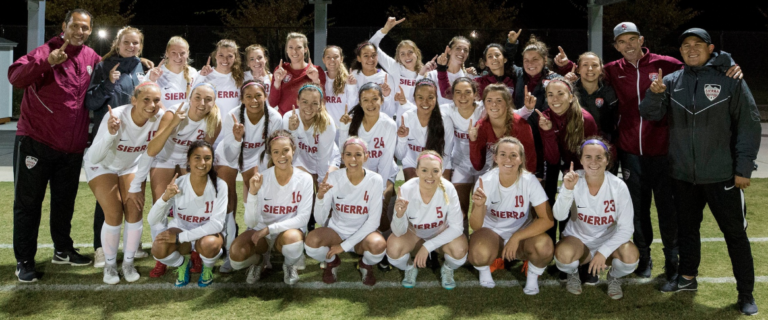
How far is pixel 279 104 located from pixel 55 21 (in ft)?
66.0

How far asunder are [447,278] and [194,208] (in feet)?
6.67

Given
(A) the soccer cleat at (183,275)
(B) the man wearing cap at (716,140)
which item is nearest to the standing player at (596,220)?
(B) the man wearing cap at (716,140)

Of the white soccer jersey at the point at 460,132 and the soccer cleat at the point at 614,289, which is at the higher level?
the white soccer jersey at the point at 460,132

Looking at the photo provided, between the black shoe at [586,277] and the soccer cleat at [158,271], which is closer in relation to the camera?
the black shoe at [586,277]

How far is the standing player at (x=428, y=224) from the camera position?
4.25 m

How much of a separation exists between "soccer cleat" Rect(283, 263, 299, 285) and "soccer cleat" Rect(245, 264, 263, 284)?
8.3 inches

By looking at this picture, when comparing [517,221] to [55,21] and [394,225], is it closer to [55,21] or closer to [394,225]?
[394,225]

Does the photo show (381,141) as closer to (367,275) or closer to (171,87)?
(367,275)

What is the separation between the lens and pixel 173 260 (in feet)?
14.2

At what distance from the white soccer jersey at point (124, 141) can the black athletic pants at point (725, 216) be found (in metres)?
4.00

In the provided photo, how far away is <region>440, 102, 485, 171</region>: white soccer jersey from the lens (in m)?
4.98

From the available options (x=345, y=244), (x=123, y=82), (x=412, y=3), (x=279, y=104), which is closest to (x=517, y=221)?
(x=345, y=244)

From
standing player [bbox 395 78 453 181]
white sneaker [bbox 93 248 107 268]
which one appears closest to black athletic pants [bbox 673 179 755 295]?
standing player [bbox 395 78 453 181]

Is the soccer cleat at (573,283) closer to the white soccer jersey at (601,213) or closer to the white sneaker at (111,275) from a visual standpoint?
the white soccer jersey at (601,213)
